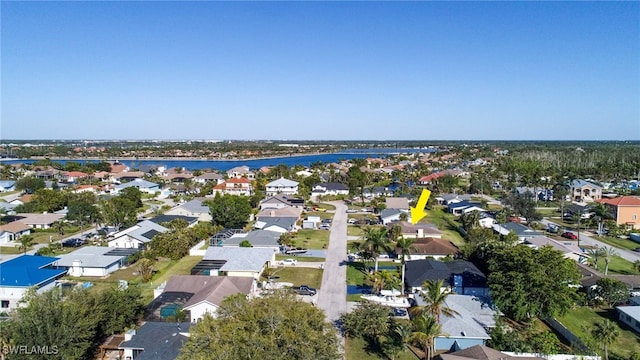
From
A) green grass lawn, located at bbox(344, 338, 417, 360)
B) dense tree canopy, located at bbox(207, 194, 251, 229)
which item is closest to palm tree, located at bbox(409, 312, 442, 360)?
green grass lawn, located at bbox(344, 338, 417, 360)

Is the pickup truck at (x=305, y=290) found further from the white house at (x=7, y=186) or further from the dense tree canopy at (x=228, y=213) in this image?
the white house at (x=7, y=186)

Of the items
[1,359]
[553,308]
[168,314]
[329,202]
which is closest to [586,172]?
[329,202]

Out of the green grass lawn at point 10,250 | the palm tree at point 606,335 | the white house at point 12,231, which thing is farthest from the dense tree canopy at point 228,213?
the palm tree at point 606,335

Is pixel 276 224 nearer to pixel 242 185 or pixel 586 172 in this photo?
pixel 242 185

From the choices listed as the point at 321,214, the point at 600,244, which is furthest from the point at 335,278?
the point at 600,244

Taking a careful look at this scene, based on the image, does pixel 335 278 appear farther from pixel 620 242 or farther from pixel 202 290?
pixel 620 242

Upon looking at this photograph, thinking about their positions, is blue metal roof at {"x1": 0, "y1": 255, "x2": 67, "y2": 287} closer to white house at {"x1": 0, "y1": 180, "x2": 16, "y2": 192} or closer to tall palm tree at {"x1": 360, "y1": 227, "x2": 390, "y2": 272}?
tall palm tree at {"x1": 360, "y1": 227, "x2": 390, "y2": 272}
